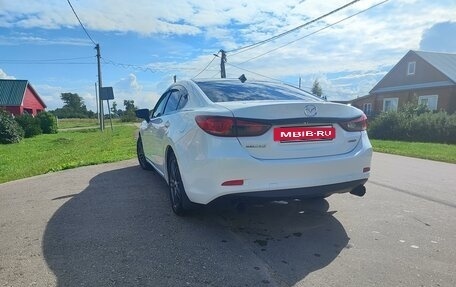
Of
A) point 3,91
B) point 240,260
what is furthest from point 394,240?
point 3,91

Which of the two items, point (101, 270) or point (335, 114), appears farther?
point (335, 114)

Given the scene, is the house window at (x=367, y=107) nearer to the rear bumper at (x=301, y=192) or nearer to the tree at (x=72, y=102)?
the rear bumper at (x=301, y=192)

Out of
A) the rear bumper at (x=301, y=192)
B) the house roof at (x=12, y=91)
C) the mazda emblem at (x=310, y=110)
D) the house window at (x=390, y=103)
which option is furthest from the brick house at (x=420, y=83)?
the house roof at (x=12, y=91)

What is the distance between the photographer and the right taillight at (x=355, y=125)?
3.44m

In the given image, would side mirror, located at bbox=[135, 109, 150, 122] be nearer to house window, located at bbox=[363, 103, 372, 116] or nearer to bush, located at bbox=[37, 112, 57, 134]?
bush, located at bbox=[37, 112, 57, 134]

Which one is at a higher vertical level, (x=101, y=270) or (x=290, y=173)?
(x=290, y=173)

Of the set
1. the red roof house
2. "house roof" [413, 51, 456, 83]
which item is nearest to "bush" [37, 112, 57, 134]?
the red roof house

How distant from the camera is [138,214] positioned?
13.8ft

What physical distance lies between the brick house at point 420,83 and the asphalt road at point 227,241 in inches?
1086

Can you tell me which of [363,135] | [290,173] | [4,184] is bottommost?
[4,184]

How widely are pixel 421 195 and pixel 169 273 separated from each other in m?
3.97

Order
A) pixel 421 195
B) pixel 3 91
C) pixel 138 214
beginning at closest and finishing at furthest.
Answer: pixel 138 214, pixel 421 195, pixel 3 91

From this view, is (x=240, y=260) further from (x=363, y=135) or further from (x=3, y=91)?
(x=3, y=91)

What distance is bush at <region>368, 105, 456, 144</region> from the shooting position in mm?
17203
